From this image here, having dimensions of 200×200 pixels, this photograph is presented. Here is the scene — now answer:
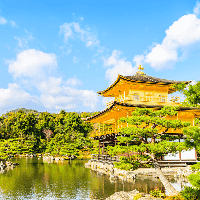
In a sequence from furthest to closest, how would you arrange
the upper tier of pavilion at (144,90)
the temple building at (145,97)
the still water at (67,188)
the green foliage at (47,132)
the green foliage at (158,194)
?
the green foliage at (47,132)
the upper tier of pavilion at (144,90)
the temple building at (145,97)
the still water at (67,188)
the green foliage at (158,194)

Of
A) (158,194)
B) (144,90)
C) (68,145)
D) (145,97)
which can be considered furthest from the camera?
(68,145)

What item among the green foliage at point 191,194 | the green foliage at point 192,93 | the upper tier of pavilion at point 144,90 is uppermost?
the upper tier of pavilion at point 144,90

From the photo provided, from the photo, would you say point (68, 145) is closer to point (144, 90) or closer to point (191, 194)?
point (144, 90)

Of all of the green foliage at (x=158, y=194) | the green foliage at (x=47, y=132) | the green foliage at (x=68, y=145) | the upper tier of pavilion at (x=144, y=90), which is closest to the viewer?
the green foliage at (x=158, y=194)

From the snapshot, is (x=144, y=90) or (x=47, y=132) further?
(x=47, y=132)

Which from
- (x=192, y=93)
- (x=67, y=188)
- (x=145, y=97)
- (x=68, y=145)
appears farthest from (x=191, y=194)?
(x=68, y=145)

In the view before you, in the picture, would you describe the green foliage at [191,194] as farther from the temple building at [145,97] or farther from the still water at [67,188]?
the temple building at [145,97]

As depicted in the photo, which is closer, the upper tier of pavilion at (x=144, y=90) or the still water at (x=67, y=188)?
the still water at (x=67, y=188)

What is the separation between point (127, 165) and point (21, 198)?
715 centimetres

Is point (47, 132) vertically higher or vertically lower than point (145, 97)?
lower

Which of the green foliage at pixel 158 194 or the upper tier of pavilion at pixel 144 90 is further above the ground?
the upper tier of pavilion at pixel 144 90

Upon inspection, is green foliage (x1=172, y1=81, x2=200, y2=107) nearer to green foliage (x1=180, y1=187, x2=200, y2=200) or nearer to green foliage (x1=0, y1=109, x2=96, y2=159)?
green foliage (x1=180, y1=187, x2=200, y2=200)

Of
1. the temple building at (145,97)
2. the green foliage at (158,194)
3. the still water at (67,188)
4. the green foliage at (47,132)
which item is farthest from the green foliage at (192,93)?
the green foliage at (47,132)

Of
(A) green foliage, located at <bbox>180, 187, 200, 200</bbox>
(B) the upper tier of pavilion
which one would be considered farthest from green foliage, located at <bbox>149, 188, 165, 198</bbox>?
(B) the upper tier of pavilion
